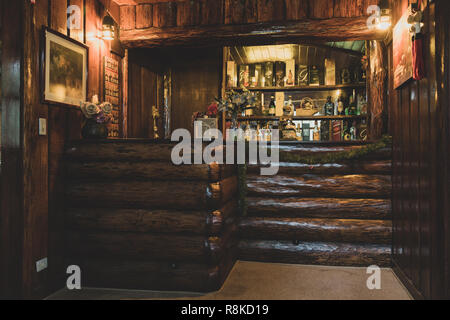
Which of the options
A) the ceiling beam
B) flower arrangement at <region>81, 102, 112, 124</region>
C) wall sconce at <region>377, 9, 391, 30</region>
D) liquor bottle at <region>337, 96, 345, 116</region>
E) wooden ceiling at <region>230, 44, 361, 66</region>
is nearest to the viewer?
flower arrangement at <region>81, 102, 112, 124</region>

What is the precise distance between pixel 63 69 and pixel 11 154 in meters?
1.03

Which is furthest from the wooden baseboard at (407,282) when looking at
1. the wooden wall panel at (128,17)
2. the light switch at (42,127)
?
the wooden wall panel at (128,17)

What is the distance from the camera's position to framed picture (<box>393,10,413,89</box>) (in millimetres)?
2971

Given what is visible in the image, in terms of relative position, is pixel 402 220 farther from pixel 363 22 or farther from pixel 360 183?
pixel 363 22

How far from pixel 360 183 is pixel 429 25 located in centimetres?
198

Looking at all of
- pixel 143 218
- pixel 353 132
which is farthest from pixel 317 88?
pixel 143 218

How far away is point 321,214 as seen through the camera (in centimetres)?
416

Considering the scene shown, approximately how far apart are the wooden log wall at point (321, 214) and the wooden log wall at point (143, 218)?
2.94ft

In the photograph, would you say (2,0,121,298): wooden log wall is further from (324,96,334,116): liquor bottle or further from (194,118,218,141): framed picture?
(324,96,334,116): liquor bottle

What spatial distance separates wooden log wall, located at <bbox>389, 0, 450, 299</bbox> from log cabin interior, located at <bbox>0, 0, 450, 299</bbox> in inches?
0.6

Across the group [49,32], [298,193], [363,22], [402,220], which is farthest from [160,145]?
[363,22]

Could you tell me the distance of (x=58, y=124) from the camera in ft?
11.1

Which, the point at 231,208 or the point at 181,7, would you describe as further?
the point at 181,7

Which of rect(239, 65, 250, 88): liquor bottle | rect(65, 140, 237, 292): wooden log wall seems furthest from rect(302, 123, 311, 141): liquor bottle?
rect(65, 140, 237, 292): wooden log wall
